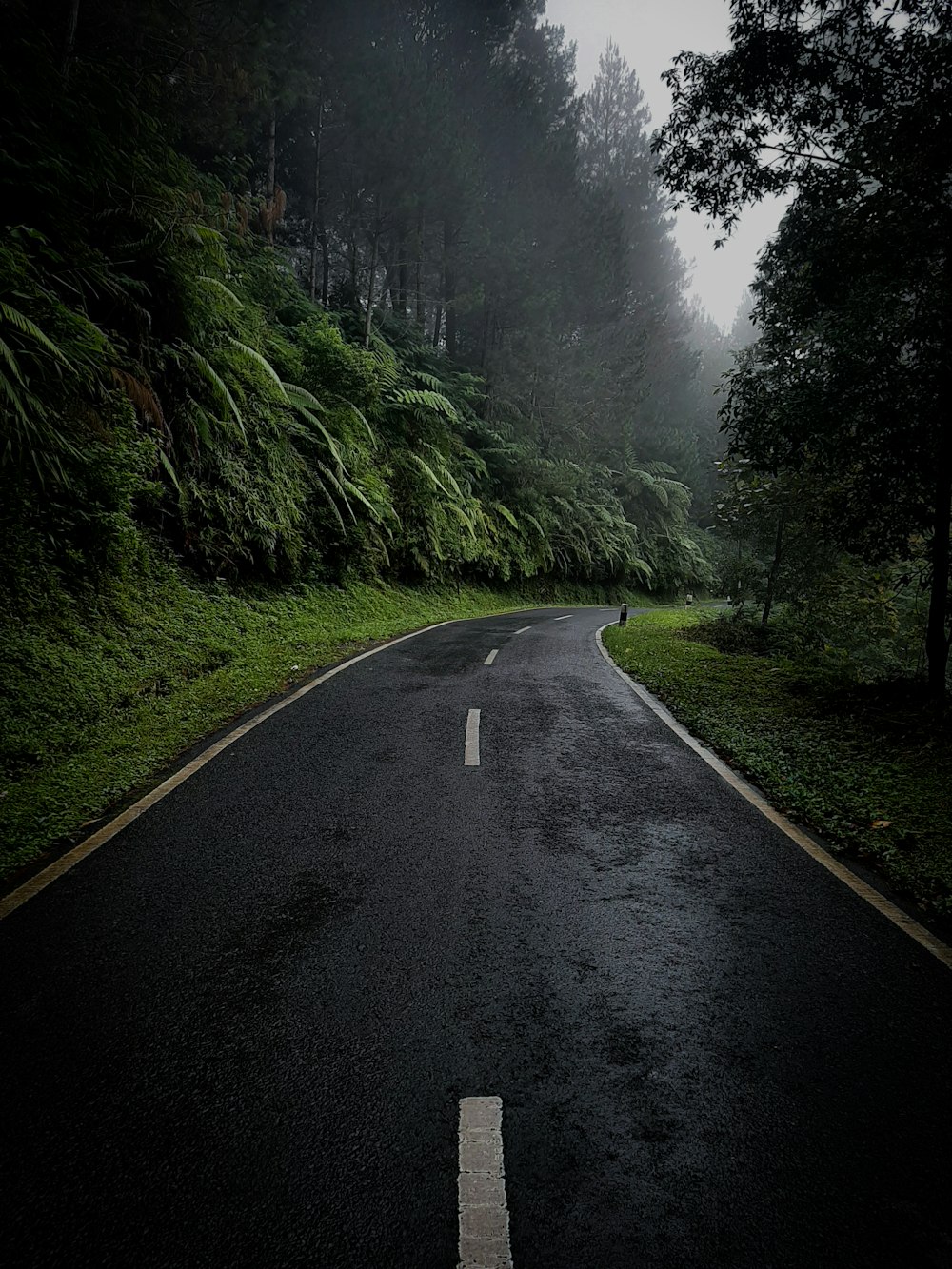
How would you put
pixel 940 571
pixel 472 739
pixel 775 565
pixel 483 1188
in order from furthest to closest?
pixel 775 565 < pixel 940 571 < pixel 472 739 < pixel 483 1188

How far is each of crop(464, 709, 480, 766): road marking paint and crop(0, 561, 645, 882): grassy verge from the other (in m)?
2.73

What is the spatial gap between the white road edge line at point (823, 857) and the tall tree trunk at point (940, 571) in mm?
2949

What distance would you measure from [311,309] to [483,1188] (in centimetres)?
1983

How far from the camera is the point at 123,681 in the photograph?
737cm

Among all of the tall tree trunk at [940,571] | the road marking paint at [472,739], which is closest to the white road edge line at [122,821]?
the road marking paint at [472,739]

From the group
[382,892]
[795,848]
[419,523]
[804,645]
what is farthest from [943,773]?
[419,523]

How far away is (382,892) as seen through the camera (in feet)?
11.8

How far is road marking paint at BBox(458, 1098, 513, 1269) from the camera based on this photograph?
5.71ft

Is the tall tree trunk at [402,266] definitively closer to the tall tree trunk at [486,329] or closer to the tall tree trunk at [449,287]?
the tall tree trunk at [449,287]

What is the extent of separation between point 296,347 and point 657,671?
1203 centimetres

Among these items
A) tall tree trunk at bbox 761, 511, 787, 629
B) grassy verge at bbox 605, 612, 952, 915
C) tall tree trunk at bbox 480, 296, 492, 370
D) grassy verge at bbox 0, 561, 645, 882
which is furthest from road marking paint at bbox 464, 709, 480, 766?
tall tree trunk at bbox 480, 296, 492, 370

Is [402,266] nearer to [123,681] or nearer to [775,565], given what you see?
[775,565]

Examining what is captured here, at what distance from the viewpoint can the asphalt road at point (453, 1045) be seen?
5.98 ft

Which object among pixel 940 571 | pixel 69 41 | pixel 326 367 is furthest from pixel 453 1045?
pixel 326 367
